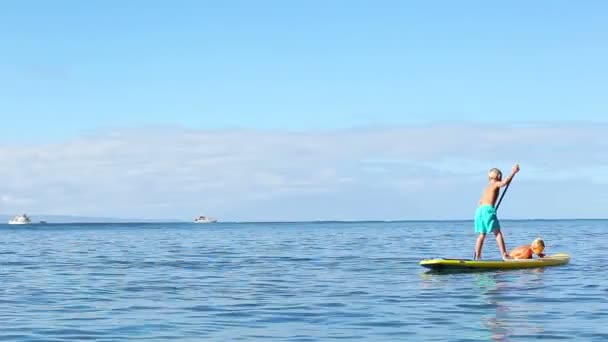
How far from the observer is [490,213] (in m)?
22.6

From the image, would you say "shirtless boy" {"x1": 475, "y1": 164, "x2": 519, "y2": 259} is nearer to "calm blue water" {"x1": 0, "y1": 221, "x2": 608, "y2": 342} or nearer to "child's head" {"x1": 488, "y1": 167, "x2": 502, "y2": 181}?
"child's head" {"x1": 488, "y1": 167, "x2": 502, "y2": 181}

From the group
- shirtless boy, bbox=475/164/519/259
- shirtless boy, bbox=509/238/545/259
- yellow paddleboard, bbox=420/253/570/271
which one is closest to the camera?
yellow paddleboard, bbox=420/253/570/271

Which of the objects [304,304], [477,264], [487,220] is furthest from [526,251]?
[304,304]

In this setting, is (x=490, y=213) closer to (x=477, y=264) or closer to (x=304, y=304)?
(x=477, y=264)

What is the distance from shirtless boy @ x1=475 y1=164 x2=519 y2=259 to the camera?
Result: 22469 millimetres

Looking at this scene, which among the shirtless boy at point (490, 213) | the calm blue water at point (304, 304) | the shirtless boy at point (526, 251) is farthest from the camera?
the shirtless boy at point (526, 251)

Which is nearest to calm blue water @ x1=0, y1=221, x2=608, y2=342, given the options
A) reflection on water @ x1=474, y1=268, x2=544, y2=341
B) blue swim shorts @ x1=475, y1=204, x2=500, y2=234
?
reflection on water @ x1=474, y1=268, x2=544, y2=341

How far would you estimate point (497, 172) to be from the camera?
22.9m

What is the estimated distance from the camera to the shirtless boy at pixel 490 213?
22.5 m

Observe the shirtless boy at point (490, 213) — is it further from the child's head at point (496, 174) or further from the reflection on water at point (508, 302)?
the reflection on water at point (508, 302)

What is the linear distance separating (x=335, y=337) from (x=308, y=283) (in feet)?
25.2

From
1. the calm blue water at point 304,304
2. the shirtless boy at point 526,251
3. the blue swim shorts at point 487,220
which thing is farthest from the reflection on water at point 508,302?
the blue swim shorts at point 487,220

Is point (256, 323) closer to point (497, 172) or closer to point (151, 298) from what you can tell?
point (151, 298)

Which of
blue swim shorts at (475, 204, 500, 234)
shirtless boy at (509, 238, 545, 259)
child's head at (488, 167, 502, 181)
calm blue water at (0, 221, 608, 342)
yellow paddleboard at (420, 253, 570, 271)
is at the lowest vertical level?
calm blue water at (0, 221, 608, 342)
